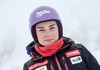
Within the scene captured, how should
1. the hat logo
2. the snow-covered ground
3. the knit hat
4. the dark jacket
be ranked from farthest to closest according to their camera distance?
1. the snow-covered ground
2. the hat logo
3. the knit hat
4. the dark jacket

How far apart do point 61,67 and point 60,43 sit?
0.82 feet

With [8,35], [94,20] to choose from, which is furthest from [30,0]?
[94,20]

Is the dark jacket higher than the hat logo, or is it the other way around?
the hat logo

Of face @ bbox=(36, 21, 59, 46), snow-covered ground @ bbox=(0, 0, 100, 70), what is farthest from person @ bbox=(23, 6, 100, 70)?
snow-covered ground @ bbox=(0, 0, 100, 70)

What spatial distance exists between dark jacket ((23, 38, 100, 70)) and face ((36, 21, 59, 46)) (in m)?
0.14

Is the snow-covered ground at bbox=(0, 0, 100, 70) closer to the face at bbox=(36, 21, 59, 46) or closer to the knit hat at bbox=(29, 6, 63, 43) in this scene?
the knit hat at bbox=(29, 6, 63, 43)

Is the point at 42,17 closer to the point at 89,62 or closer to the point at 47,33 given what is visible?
the point at 47,33

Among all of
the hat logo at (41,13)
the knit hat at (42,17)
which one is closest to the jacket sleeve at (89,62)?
the knit hat at (42,17)

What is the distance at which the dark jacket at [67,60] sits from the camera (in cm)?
278

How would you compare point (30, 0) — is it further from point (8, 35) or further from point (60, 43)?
point (60, 43)

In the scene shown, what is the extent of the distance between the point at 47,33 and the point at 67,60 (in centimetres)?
34

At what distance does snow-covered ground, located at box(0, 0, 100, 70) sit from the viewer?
6.21m

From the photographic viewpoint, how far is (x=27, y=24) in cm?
787

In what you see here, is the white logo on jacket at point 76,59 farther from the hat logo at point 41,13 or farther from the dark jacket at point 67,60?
the hat logo at point 41,13
